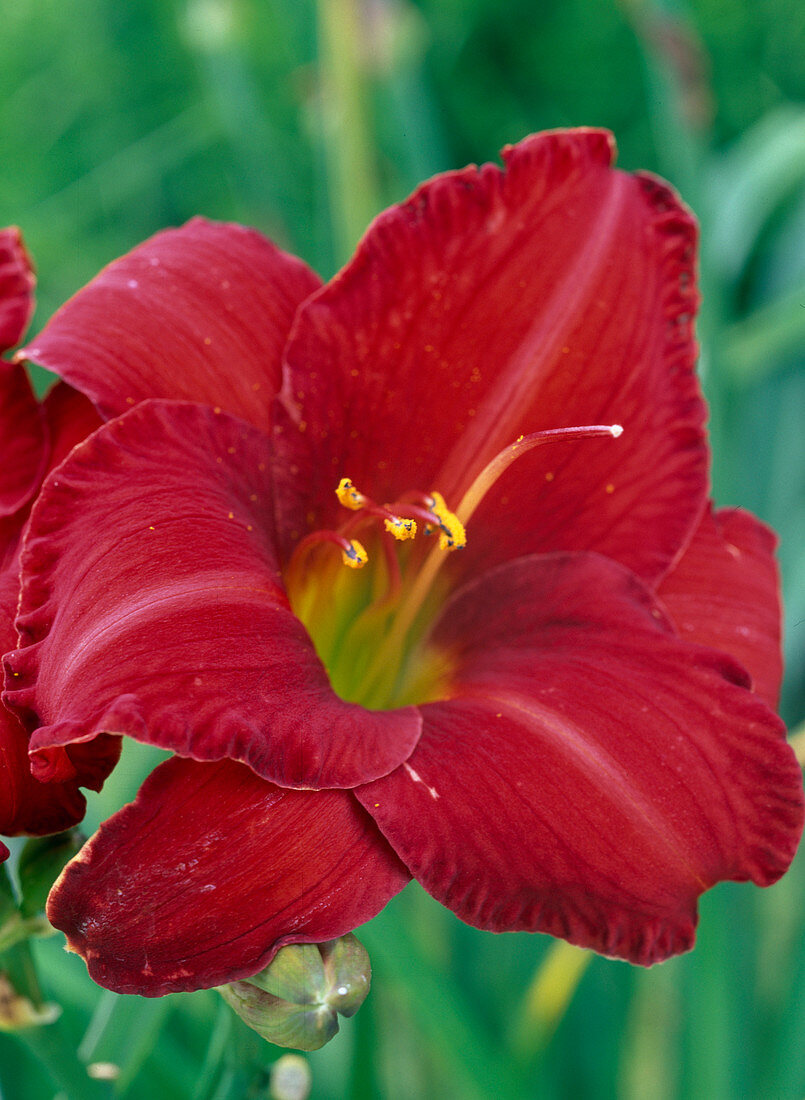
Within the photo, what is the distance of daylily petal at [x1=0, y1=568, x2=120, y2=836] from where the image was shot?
301 millimetres

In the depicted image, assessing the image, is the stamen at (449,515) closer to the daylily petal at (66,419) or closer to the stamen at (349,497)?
the stamen at (349,497)

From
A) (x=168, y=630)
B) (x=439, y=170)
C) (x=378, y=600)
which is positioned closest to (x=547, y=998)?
(x=378, y=600)

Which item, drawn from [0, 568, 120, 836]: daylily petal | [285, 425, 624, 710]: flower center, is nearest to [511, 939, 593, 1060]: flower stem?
[285, 425, 624, 710]: flower center

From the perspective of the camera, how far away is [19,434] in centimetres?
38

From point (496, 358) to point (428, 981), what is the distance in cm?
29

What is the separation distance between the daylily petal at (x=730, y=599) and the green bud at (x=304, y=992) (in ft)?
0.62

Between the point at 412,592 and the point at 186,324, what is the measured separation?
0.14 meters

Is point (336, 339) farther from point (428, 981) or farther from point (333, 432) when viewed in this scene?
point (428, 981)

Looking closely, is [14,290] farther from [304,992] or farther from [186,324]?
[304,992]

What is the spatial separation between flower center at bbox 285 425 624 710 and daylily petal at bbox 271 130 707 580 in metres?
0.02

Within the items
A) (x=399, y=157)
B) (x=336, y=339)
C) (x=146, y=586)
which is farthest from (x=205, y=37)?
(x=146, y=586)

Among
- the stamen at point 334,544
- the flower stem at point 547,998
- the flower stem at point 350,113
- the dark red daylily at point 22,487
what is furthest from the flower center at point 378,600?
the flower stem at point 350,113

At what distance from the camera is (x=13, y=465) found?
1.22ft

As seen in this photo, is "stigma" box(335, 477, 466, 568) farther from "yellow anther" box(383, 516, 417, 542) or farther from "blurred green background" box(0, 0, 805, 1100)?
"blurred green background" box(0, 0, 805, 1100)
